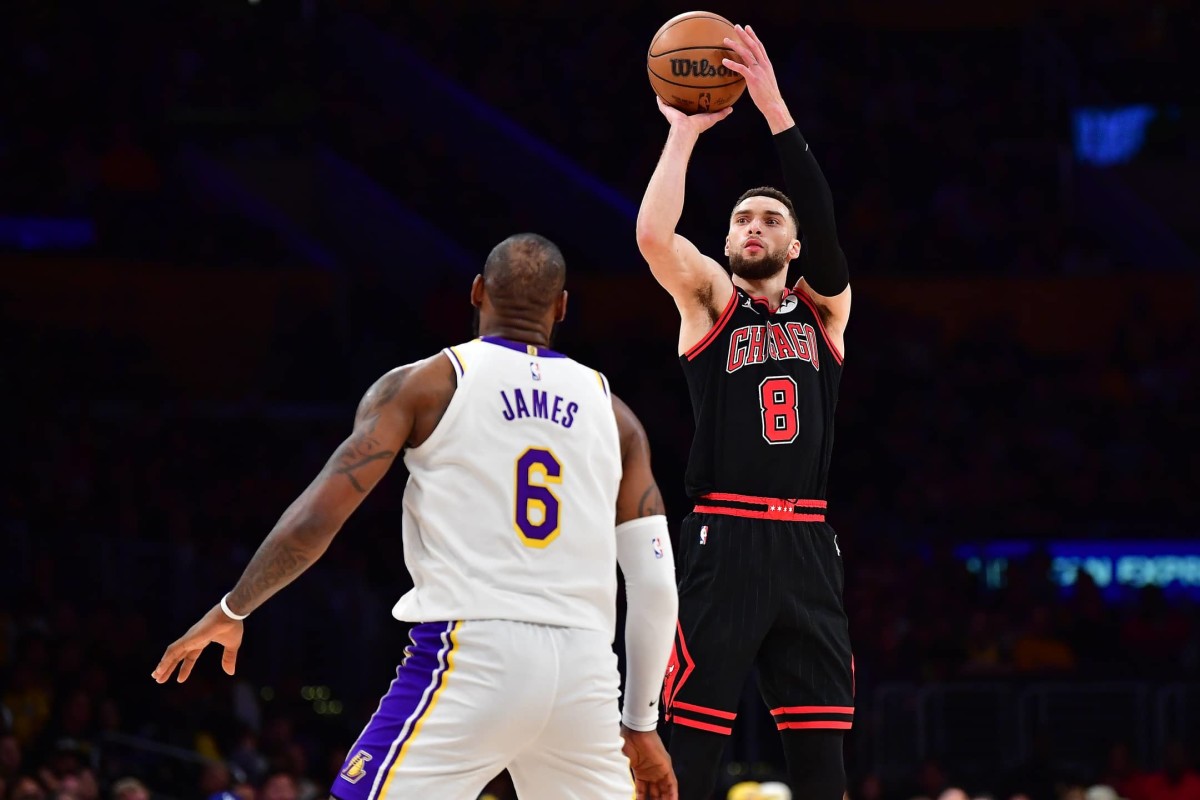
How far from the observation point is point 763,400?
269 inches

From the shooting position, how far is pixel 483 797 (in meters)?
12.7

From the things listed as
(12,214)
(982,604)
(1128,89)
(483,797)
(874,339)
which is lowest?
(483,797)

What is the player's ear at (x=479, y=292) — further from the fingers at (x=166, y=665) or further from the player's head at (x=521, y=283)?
the fingers at (x=166, y=665)

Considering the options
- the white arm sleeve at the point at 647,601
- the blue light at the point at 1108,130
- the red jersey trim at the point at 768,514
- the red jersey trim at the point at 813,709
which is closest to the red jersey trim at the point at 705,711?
the red jersey trim at the point at 813,709

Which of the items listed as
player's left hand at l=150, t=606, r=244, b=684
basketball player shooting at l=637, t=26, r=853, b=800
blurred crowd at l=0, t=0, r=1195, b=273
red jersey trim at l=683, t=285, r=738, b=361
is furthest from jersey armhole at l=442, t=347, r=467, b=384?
blurred crowd at l=0, t=0, r=1195, b=273

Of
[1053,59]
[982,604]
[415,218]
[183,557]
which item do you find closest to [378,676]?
[183,557]

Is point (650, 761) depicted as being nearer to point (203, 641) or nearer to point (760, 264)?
point (203, 641)

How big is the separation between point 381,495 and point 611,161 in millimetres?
6576

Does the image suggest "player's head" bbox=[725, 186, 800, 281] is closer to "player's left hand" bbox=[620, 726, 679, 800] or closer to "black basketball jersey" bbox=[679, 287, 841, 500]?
"black basketball jersey" bbox=[679, 287, 841, 500]

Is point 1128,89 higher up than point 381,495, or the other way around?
point 1128,89

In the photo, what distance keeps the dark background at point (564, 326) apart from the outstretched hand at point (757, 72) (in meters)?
6.83

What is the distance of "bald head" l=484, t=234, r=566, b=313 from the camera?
538cm

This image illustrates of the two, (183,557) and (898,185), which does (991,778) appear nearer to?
(183,557)

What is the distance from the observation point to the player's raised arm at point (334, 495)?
5059 millimetres
